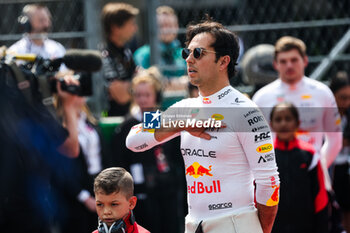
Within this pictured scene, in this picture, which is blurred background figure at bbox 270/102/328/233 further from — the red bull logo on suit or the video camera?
the video camera

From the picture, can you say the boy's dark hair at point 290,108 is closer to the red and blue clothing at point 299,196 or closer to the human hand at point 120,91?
the red and blue clothing at point 299,196

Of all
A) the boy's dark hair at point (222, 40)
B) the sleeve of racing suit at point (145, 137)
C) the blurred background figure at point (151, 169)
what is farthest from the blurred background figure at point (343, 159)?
the sleeve of racing suit at point (145, 137)

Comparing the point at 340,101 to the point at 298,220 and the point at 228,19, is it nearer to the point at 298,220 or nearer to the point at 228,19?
the point at 228,19

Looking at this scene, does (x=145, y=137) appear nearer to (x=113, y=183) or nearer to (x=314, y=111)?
(x=113, y=183)

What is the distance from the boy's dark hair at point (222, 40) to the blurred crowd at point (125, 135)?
128cm

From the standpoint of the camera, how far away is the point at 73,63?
13.5 feet

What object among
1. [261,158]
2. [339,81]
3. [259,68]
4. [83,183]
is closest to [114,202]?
[261,158]

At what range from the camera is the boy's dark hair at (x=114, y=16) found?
621cm

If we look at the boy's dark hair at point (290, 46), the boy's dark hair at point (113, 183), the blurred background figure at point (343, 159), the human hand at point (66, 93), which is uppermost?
the boy's dark hair at point (290, 46)

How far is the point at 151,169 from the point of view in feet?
18.5

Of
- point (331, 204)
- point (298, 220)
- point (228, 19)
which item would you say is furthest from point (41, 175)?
point (228, 19)

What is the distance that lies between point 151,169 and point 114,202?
2.42m

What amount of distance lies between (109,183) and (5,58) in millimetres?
1221

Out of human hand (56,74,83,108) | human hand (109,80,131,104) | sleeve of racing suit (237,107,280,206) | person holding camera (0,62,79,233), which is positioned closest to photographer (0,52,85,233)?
A: person holding camera (0,62,79,233)
